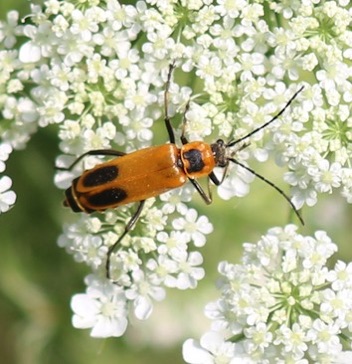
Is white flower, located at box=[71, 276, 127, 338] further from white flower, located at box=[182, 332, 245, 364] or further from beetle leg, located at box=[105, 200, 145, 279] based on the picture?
white flower, located at box=[182, 332, 245, 364]

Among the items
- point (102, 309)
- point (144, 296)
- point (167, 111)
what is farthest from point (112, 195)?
point (102, 309)

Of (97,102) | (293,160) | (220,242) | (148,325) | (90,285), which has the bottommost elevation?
(148,325)

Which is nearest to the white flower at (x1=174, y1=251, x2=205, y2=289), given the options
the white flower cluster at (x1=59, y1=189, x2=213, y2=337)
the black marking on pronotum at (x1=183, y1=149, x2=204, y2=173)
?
the white flower cluster at (x1=59, y1=189, x2=213, y2=337)

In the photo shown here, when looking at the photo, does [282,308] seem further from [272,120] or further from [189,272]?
[272,120]

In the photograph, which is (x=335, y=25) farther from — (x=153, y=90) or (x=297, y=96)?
(x=153, y=90)

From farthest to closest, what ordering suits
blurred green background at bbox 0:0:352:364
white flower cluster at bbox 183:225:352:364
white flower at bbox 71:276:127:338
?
blurred green background at bbox 0:0:352:364
white flower at bbox 71:276:127:338
white flower cluster at bbox 183:225:352:364

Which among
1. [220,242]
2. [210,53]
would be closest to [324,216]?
[220,242]

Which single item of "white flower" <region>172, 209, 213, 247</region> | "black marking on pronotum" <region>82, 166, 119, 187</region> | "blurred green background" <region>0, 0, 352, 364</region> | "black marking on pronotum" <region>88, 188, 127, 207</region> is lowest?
"blurred green background" <region>0, 0, 352, 364</region>
